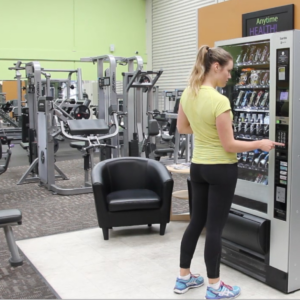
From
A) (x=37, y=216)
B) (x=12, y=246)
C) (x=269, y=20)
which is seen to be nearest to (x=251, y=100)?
(x=269, y=20)

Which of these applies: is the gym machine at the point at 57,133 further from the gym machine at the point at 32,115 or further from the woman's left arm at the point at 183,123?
the woman's left arm at the point at 183,123

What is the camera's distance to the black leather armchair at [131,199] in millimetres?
3878

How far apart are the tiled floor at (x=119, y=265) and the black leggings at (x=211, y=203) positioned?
1.27ft

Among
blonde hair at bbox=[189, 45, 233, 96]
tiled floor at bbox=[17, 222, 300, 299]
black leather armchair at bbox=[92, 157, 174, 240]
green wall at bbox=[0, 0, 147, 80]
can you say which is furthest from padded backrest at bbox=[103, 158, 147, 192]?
green wall at bbox=[0, 0, 147, 80]

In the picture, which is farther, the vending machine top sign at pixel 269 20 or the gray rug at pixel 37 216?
the vending machine top sign at pixel 269 20

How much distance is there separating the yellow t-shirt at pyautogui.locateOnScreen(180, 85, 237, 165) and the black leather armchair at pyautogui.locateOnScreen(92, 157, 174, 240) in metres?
1.45

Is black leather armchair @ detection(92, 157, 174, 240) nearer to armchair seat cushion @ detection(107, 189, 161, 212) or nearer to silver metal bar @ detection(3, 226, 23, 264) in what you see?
armchair seat cushion @ detection(107, 189, 161, 212)

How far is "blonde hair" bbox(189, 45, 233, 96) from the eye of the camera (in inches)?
97.7

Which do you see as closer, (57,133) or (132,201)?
(132,201)

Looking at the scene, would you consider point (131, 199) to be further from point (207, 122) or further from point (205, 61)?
point (205, 61)

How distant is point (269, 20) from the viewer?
130 inches

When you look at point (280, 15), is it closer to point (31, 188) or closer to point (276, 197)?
point (276, 197)

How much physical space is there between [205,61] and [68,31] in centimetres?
1126

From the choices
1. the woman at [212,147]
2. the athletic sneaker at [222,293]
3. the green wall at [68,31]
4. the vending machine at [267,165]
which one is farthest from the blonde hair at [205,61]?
the green wall at [68,31]
